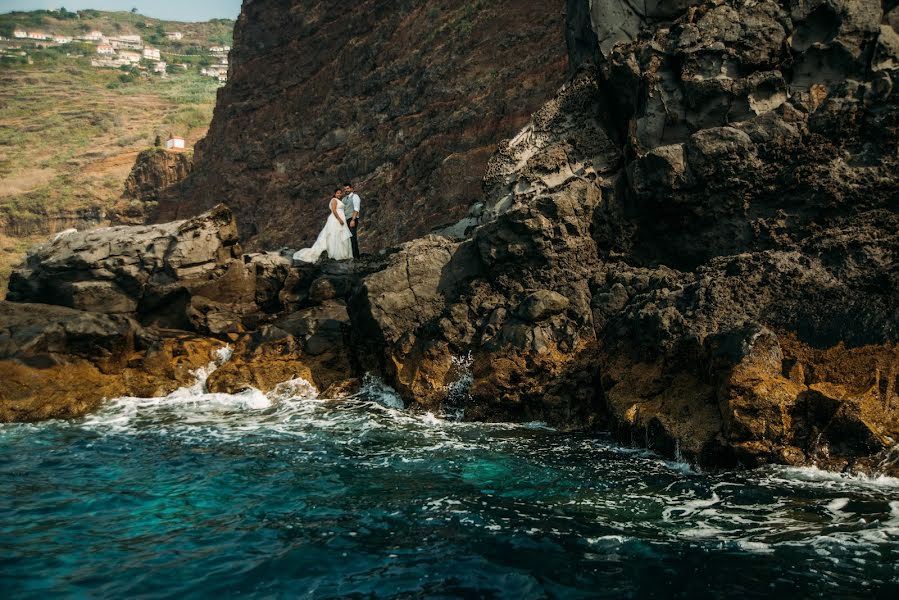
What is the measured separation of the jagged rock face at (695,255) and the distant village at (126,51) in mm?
91137

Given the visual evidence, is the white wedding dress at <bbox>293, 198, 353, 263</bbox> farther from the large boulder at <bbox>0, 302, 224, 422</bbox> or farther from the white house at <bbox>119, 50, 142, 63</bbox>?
the white house at <bbox>119, 50, 142, 63</bbox>

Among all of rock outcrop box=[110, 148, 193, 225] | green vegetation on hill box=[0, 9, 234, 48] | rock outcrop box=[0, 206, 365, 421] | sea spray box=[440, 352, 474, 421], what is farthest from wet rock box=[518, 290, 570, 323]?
green vegetation on hill box=[0, 9, 234, 48]

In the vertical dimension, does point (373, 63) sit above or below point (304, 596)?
above

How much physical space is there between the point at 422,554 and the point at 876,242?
6.82 m

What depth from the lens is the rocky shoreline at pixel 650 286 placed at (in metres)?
8.85

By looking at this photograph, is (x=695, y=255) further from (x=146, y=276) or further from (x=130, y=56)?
(x=130, y=56)

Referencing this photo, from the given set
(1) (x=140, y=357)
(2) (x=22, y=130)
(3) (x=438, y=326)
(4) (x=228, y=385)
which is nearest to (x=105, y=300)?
(1) (x=140, y=357)

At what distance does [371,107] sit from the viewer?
31.2 meters

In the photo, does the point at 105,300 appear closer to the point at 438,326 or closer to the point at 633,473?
the point at 438,326

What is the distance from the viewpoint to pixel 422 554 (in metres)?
6.41

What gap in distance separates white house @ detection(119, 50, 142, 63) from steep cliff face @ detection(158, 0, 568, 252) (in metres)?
86.9

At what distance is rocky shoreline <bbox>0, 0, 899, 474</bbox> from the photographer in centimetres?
885

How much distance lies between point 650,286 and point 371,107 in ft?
72.1

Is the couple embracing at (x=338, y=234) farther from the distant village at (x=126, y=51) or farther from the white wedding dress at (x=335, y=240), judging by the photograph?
the distant village at (x=126, y=51)
